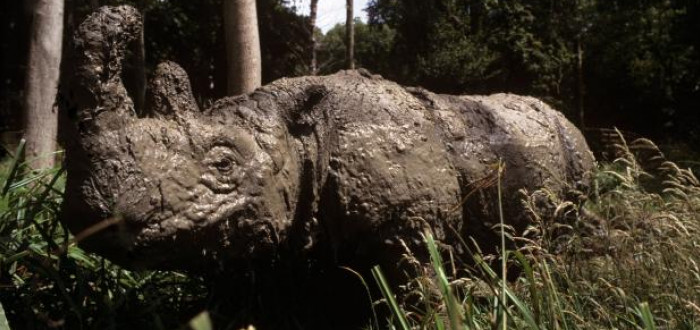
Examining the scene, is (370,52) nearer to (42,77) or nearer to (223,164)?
(42,77)

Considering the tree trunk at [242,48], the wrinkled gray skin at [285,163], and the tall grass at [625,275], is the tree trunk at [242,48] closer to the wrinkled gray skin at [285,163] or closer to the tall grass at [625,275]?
the wrinkled gray skin at [285,163]

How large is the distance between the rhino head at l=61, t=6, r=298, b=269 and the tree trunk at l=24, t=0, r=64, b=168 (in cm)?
376

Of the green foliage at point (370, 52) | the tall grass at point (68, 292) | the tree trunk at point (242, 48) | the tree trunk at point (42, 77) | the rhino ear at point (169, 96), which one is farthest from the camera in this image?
the green foliage at point (370, 52)

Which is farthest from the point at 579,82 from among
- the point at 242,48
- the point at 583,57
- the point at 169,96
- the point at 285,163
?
the point at 169,96

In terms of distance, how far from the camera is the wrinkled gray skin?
2.52m

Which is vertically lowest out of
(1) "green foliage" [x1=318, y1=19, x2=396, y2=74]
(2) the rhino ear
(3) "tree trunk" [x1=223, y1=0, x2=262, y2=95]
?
(2) the rhino ear

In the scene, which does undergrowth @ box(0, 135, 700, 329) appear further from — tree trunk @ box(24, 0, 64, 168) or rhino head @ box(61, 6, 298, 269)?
tree trunk @ box(24, 0, 64, 168)

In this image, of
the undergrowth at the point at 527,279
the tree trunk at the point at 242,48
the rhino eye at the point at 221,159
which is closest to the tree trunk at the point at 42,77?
the undergrowth at the point at 527,279

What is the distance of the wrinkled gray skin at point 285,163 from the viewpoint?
2523 mm

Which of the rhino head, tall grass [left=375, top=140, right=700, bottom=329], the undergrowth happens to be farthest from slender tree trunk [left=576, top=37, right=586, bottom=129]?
the rhino head

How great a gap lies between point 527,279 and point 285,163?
3.68 ft

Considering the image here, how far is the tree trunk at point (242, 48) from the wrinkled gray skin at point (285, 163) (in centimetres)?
221

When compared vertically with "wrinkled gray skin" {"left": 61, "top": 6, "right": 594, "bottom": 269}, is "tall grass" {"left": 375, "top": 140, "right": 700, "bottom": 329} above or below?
below

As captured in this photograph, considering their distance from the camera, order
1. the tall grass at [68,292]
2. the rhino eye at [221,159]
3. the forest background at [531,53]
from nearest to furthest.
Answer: the rhino eye at [221,159]
the tall grass at [68,292]
the forest background at [531,53]
